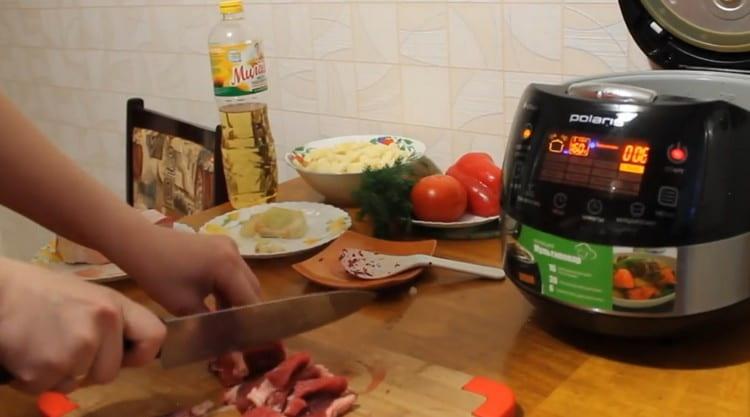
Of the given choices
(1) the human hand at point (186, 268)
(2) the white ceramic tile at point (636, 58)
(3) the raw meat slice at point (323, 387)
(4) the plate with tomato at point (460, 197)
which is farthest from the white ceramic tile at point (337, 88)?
(3) the raw meat slice at point (323, 387)

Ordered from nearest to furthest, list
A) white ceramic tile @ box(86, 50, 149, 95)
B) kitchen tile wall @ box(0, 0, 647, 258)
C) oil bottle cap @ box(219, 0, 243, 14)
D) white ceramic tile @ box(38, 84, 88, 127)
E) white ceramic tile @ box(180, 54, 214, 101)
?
kitchen tile wall @ box(0, 0, 647, 258) → oil bottle cap @ box(219, 0, 243, 14) → white ceramic tile @ box(180, 54, 214, 101) → white ceramic tile @ box(86, 50, 149, 95) → white ceramic tile @ box(38, 84, 88, 127)

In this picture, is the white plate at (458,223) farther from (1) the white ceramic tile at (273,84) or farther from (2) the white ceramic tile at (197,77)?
(2) the white ceramic tile at (197,77)

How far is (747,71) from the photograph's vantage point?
2.76 feet

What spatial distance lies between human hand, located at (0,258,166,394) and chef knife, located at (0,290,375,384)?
0.10 meters

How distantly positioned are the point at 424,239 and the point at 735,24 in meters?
0.41

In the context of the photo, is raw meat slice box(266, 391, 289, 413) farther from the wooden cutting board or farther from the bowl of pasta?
the bowl of pasta

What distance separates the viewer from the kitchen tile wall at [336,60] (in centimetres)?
106

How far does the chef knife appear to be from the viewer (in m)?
0.64

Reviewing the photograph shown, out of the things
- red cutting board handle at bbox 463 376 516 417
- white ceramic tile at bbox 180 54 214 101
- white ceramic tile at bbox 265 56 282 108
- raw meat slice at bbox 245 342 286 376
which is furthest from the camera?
white ceramic tile at bbox 180 54 214 101

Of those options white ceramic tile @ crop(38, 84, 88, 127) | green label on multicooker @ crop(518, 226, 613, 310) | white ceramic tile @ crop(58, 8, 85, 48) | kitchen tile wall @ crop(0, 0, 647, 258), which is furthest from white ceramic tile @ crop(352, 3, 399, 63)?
white ceramic tile @ crop(38, 84, 88, 127)

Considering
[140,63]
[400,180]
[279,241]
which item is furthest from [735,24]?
[140,63]

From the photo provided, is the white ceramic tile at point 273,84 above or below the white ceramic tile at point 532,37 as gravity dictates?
below

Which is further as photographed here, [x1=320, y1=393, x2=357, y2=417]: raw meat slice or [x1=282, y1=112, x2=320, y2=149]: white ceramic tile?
[x1=282, y1=112, x2=320, y2=149]: white ceramic tile

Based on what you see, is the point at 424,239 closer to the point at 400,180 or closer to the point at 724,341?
the point at 400,180
